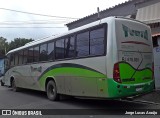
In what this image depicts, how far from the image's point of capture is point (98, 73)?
30.1 ft

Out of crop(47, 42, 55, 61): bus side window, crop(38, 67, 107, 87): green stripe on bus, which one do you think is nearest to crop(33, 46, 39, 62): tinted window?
crop(38, 67, 107, 87): green stripe on bus

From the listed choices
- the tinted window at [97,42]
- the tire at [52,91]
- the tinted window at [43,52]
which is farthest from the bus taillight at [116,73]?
the tinted window at [43,52]

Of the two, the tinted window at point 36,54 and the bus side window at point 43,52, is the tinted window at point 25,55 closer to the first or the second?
the tinted window at point 36,54

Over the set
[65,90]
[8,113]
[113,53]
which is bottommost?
[8,113]

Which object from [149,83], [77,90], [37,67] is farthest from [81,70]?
[37,67]

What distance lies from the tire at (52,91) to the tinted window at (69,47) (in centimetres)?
182

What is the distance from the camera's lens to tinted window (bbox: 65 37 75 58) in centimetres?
1087

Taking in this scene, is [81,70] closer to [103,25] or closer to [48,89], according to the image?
[103,25]

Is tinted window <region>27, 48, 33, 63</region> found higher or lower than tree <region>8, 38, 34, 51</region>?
lower

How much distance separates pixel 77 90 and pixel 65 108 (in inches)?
33.2

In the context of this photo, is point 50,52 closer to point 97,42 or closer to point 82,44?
point 82,44

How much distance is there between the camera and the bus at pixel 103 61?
8789 millimetres

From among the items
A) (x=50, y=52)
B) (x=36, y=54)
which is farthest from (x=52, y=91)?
(x=36, y=54)

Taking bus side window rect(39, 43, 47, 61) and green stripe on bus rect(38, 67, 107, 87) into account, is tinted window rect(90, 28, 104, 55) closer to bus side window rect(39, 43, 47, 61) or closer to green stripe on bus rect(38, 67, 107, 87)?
green stripe on bus rect(38, 67, 107, 87)
